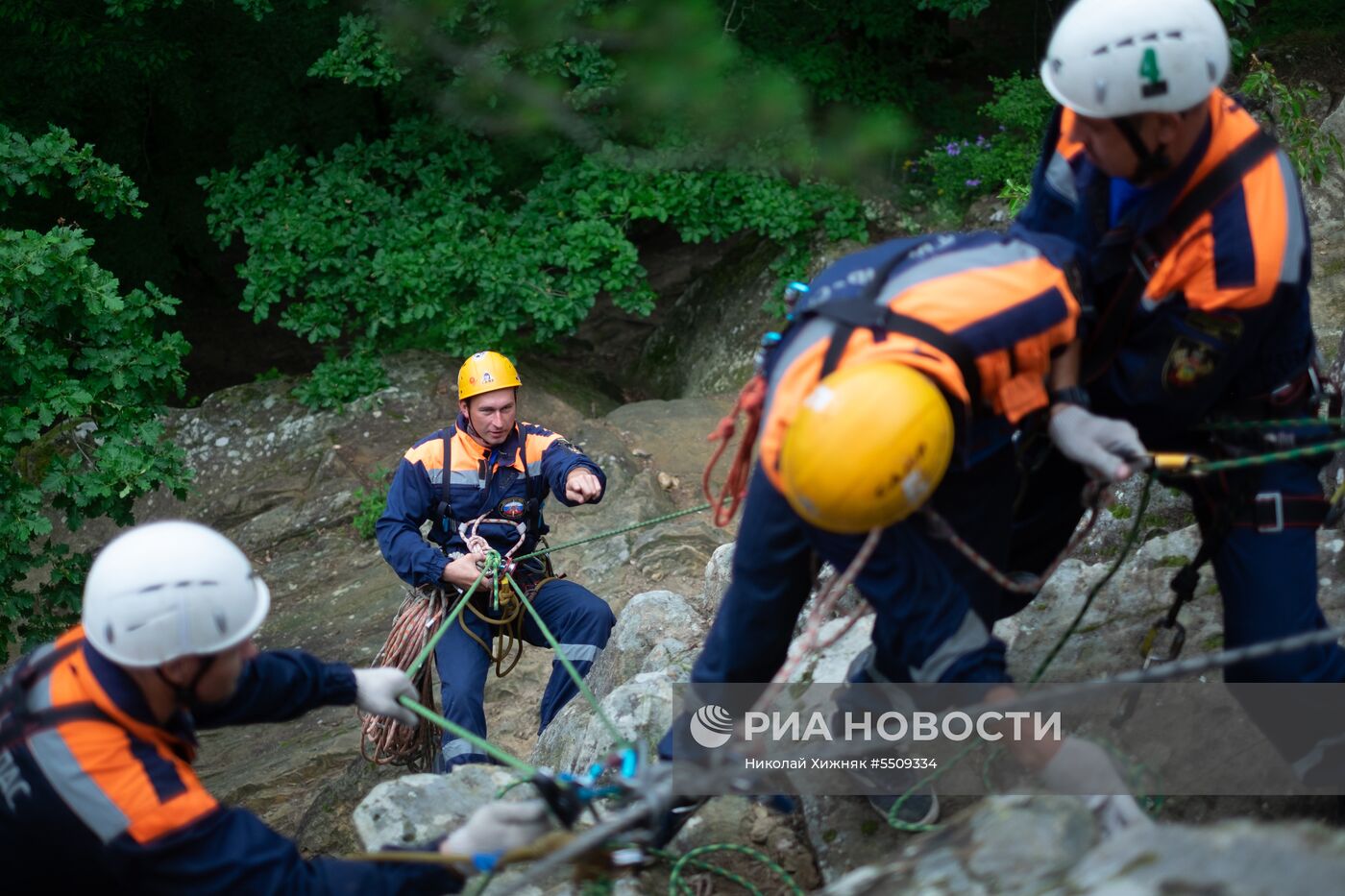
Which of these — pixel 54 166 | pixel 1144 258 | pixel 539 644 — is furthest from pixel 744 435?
pixel 54 166

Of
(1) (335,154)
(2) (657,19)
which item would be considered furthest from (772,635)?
(1) (335,154)

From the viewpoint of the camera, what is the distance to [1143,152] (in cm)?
241

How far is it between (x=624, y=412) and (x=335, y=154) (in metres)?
2.83

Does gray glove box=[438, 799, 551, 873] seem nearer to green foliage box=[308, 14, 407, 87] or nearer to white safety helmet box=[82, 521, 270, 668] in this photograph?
white safety helmet box=[82, 521, 270, 668]

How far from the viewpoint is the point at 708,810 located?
3.13m

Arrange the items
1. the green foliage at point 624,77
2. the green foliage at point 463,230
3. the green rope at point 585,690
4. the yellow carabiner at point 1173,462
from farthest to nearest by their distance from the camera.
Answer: the green foliage at point 463,230 → the green foliage at point 624,77 → the green rope at point 585,690 → the yellow carabiner at point 1173,462

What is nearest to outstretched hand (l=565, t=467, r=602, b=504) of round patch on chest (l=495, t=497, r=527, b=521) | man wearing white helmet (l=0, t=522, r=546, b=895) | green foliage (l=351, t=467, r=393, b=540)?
round patch on chest (l=495, t=497, r=527, b=521)

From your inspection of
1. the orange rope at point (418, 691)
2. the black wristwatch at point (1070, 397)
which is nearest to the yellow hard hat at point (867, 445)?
the black wristwatch at point (1070, 397)

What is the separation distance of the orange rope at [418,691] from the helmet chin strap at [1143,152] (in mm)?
2995

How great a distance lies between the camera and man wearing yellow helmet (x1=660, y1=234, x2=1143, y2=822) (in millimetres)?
2064

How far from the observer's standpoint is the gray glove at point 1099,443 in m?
2.36

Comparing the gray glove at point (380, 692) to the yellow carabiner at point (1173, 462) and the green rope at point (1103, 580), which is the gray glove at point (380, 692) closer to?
the green rope at point (1103, 580)

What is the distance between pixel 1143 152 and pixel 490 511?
2.98 metres

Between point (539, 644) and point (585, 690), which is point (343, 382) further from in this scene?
point (585, 690)
